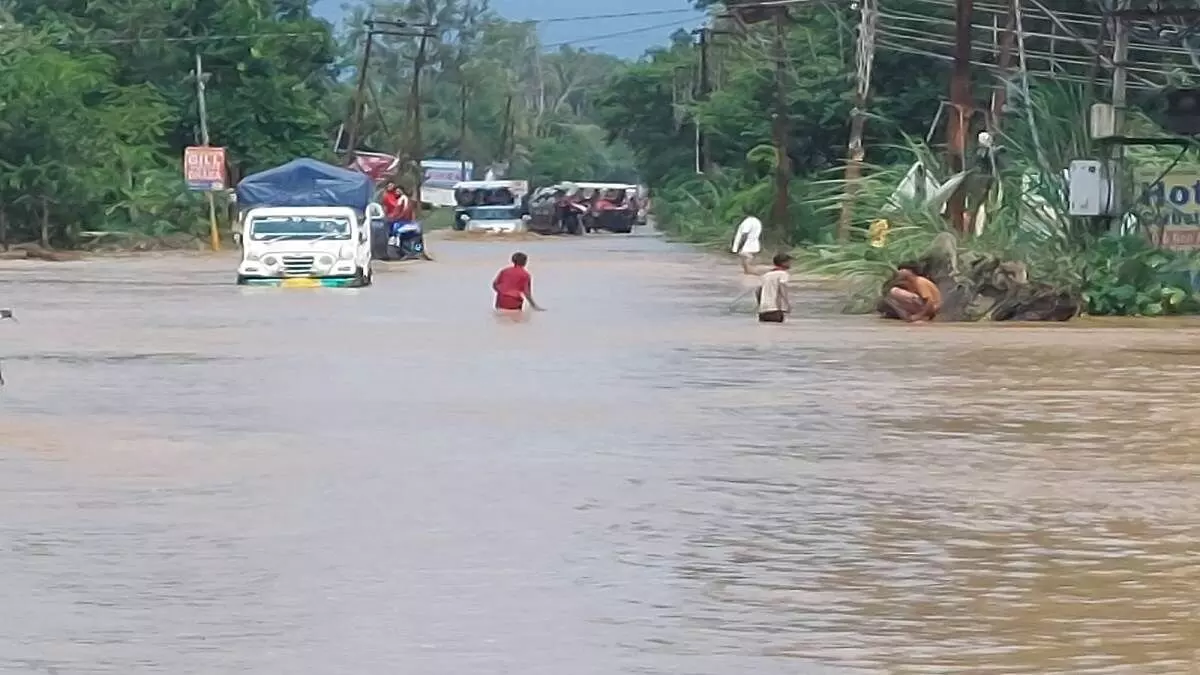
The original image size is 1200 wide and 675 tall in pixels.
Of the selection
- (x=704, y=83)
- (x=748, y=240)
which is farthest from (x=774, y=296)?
(x=704, y=83)

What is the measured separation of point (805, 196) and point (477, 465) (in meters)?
46.5

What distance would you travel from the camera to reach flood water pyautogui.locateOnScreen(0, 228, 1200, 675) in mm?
8844

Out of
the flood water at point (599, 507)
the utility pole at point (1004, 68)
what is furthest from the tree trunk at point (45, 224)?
the flood water at point (599, 507)

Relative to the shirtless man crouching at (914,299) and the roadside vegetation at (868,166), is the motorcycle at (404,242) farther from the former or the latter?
the shirtless man crouching at (914,299)

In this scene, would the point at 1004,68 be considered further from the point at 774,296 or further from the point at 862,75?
the point at 774,296

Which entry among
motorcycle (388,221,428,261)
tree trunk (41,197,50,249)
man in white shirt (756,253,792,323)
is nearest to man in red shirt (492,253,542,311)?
man in white shirt (756,253,792,323)

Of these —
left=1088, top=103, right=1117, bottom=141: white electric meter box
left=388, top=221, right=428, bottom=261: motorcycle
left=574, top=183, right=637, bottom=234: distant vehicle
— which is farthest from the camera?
left=574, top=183, right=637, bottom=234: distant vehicle

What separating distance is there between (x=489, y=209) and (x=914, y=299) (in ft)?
190

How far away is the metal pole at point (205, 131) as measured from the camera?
6494 cm

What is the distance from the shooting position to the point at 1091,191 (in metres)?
30.6

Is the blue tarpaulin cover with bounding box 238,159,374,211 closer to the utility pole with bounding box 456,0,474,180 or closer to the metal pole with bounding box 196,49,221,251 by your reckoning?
the metal pole with bounding box 196,49,221,251

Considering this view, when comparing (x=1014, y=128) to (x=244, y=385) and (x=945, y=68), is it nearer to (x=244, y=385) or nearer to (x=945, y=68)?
(x=244, y=385)

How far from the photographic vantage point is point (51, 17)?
247 ft

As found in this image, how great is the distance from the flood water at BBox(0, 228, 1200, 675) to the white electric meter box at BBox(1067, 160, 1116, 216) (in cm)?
553
